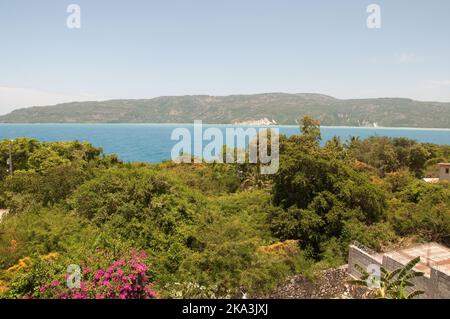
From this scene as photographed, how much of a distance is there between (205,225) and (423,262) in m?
8.66

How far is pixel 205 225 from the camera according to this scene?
14.2 m

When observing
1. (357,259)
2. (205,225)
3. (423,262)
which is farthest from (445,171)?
(205,225)

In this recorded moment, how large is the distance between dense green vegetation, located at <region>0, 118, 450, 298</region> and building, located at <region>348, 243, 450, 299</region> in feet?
2.45

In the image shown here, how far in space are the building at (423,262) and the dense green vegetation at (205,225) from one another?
2.45 feet

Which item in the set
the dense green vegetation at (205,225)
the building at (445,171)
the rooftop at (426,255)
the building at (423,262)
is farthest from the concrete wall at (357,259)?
the building at (445,171)

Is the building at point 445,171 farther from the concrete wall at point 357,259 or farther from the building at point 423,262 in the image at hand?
the concrete wall at point 357,259

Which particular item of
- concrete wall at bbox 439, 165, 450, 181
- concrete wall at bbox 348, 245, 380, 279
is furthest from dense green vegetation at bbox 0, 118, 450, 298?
concrete wall at bbox 439, 165, 450, 181

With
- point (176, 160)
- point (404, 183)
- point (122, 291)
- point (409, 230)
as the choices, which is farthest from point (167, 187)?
point (176, 160)

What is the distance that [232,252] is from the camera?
11.6 meters

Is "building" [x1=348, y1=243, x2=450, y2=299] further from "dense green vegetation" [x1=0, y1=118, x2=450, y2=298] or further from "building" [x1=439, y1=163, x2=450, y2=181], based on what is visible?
"building" [x1=439, y1=163, x2=450, y2=181]

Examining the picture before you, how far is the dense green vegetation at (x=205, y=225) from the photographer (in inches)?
434

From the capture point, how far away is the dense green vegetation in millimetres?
11031

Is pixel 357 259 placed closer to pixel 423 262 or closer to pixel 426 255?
pixel 423 262
